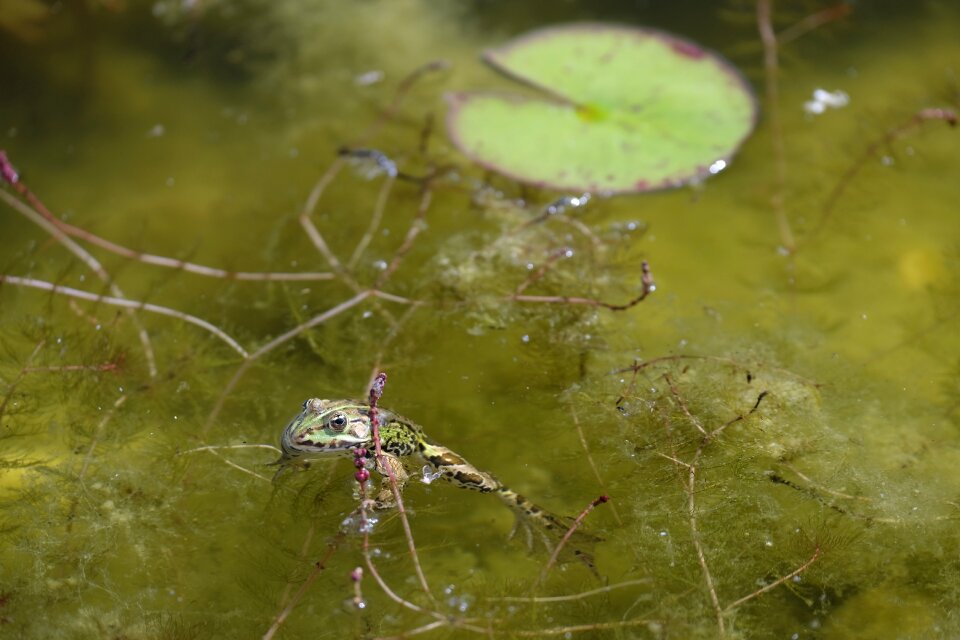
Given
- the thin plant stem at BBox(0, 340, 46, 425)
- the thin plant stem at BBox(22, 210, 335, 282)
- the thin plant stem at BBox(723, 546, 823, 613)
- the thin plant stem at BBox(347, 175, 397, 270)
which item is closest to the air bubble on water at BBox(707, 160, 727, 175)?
the thin plant stem at BBox(347, 175, 397, 270)

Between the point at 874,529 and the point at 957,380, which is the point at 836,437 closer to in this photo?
the point at 874,529

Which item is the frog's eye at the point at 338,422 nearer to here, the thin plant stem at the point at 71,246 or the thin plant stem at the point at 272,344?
the thin plant stem at the point at 272,344

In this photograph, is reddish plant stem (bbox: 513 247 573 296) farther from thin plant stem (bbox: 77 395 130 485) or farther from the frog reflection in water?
thin plant stem (bbox: 77 395 130 485)

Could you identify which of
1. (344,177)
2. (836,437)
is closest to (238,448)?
(344,177)

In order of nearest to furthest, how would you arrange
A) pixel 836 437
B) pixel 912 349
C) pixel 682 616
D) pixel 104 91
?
1. pixel 682 616
2. pixel 836 437
3. pixel 912 349
4. pixel 104 91

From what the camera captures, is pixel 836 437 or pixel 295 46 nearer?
pixel 836 437

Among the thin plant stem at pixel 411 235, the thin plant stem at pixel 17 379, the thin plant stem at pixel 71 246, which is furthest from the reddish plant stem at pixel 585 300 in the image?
the thin plant stem at pixel 17 379
